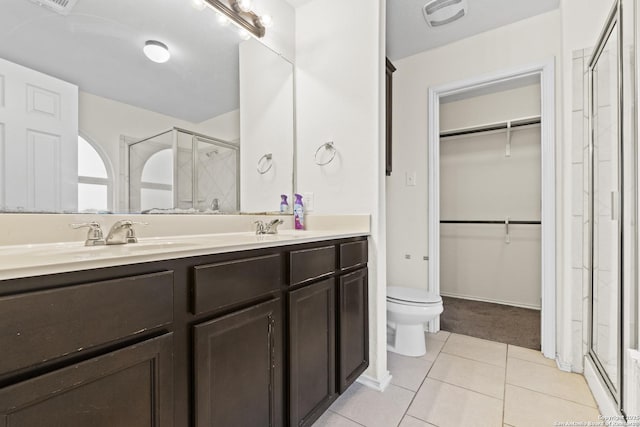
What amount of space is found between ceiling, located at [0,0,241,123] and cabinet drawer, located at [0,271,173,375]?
2.86 feet

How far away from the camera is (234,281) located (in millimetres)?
909

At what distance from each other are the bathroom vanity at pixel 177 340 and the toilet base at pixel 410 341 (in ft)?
2.92

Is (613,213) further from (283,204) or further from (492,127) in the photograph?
(492,127)

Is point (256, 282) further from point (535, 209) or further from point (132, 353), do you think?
point (535, 209)

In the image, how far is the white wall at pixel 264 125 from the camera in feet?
5.70

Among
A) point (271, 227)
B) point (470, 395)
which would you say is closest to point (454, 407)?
point (470, 395)

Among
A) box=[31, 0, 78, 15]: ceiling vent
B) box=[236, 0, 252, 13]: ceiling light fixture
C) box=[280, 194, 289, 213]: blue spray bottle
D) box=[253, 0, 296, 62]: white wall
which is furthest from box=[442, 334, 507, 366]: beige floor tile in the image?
box=[31, 0, 78, 15]: ceiling vent

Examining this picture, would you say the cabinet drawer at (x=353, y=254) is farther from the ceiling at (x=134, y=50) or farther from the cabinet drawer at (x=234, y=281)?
the ceiling at (x=134, y=50)

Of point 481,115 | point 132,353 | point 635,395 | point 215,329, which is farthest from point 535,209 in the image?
point 132,353

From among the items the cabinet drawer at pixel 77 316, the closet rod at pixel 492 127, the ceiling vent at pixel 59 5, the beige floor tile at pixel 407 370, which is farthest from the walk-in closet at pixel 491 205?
the ceiling vent at pixel 59 5

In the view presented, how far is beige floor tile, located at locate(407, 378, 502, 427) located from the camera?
139 centimetres

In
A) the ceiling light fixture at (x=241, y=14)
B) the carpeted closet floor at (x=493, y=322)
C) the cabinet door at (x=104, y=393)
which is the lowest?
the carpeted closet floor at (x=493, y=322)

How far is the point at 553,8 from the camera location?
2057 millimetres

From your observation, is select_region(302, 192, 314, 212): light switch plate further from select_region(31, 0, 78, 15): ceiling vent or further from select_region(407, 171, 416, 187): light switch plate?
select_region(31, 0, 78, 15): ceiling vent
